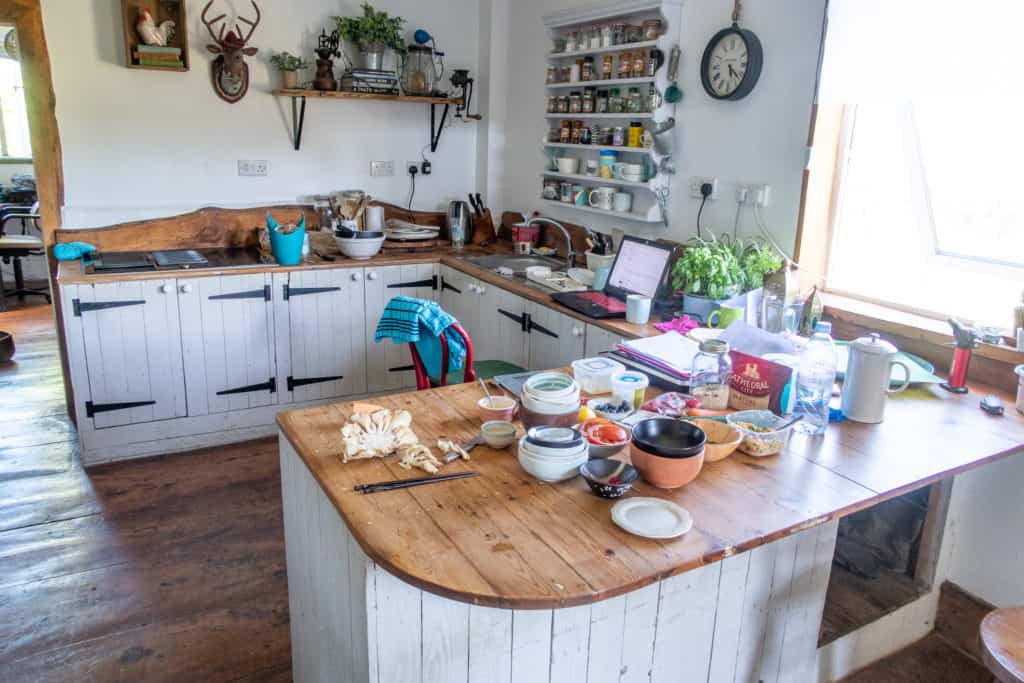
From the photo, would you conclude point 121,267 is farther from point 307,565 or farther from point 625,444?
point 625,444

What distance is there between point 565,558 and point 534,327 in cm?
213

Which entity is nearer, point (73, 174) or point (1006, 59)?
point (1006, 59)

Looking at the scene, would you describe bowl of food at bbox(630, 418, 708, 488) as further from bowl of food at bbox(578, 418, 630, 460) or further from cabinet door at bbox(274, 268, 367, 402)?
cabinet door at bbox(274, 268, 367, 402)

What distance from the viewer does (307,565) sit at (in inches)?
72.4

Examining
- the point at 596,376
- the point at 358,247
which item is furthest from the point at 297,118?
the point at 596,376

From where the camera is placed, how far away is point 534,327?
3402 millimetres

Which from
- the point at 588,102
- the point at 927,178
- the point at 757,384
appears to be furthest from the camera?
the point at 588,102

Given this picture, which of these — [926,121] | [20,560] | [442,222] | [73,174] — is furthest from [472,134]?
[20,560]

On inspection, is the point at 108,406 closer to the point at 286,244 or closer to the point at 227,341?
the point at 227,341

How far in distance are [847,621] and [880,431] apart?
2.23ft

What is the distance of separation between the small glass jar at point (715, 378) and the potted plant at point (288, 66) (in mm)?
3058

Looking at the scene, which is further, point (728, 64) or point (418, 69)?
point (418, 69)

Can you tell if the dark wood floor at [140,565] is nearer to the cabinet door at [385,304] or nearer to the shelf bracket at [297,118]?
the cabinet door at [385,304]

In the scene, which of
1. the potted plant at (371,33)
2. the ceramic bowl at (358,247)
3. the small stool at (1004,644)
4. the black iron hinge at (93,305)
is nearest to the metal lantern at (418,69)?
the potted plant at (371,33)
